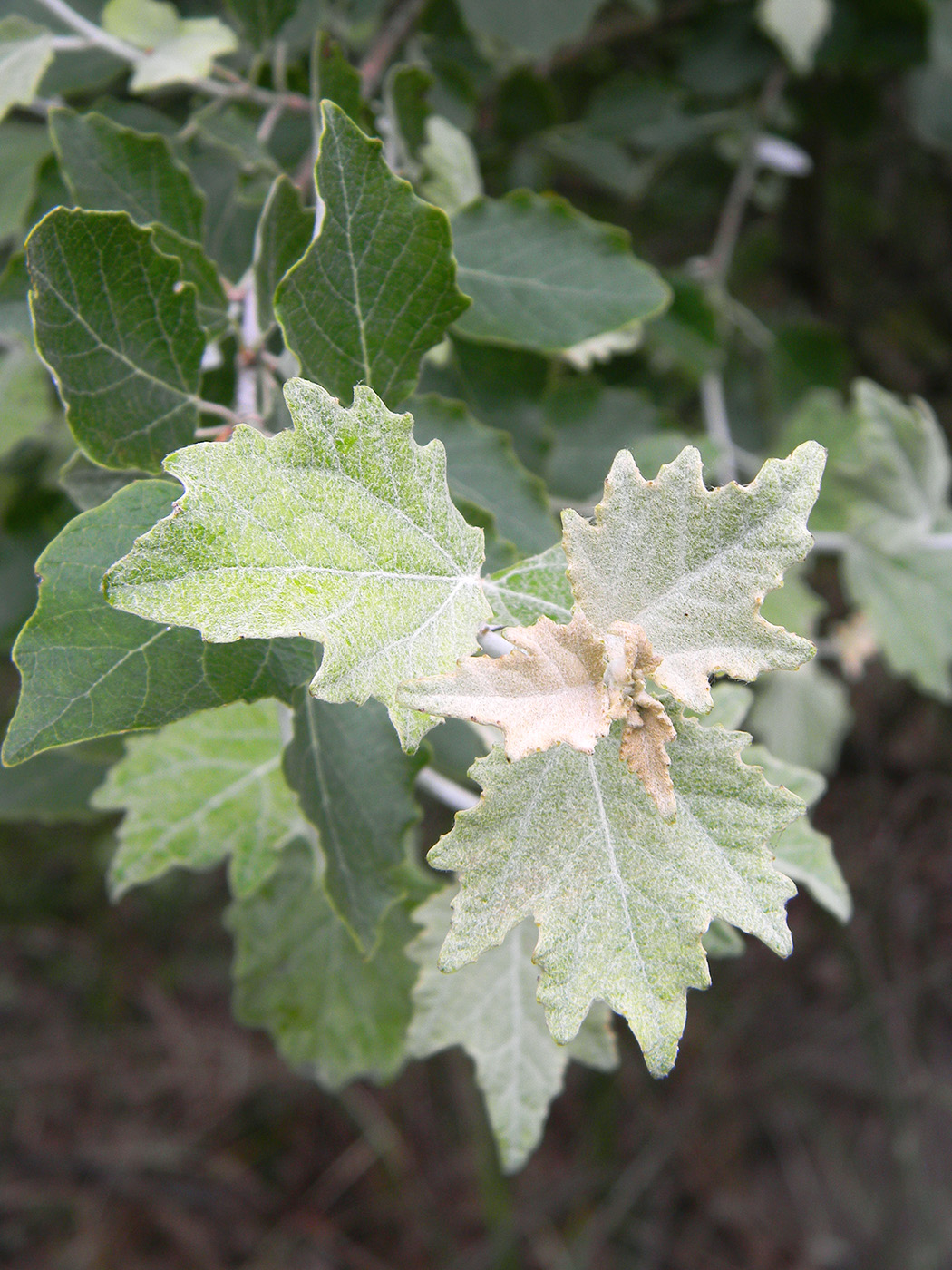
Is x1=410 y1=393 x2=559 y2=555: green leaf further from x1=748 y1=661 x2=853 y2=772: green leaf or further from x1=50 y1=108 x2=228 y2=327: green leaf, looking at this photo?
x1=748 y1=661 x2=853 y2=772: green leaf

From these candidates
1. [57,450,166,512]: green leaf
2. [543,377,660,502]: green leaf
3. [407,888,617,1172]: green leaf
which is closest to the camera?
[57,450,166,512]: green leaf

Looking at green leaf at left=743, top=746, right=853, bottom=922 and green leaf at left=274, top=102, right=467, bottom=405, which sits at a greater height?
green leaf at left=274, top=102, right=467, bottom=405

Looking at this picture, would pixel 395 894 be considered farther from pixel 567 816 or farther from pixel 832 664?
pixel 832 664

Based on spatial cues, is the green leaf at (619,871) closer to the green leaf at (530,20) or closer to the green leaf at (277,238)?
the green leaf at (277,238)

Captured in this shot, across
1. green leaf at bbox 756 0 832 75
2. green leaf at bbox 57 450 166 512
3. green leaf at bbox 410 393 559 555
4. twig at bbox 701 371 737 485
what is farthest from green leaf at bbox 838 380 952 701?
green leaf at bbox 57 450 166 512

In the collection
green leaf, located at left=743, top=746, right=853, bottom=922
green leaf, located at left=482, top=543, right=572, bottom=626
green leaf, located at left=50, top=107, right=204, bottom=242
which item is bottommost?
green leaf, located at left=743, top=746, right=853, bottom=922

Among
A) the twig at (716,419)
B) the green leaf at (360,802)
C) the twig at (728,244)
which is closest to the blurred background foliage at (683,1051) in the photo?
the twig at (728,244)

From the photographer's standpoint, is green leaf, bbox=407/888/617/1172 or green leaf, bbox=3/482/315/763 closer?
green leaf, bbox=3/482/315/763
